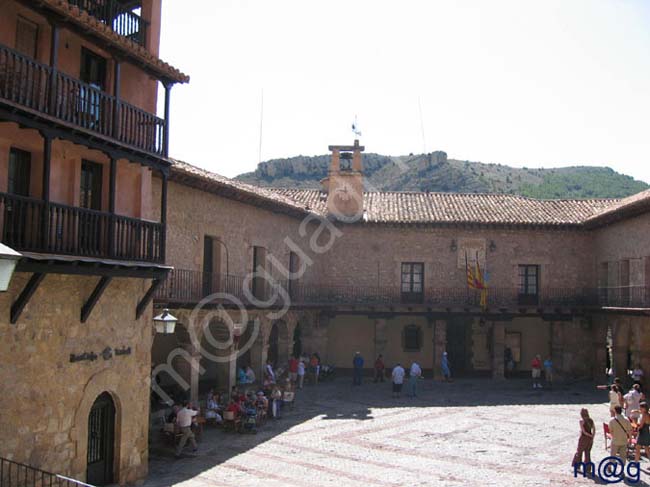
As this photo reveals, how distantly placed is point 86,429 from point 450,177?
6470cm

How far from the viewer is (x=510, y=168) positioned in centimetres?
8181

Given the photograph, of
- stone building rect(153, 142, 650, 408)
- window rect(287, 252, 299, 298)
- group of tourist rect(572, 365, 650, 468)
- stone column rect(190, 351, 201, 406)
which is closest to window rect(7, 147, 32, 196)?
stone column rect(190, 351, 201, 406)

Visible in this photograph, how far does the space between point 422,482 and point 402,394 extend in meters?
11.7

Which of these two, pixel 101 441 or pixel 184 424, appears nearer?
pixel 101 441

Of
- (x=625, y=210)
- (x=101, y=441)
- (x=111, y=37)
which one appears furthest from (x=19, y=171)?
(x=625, y=210)

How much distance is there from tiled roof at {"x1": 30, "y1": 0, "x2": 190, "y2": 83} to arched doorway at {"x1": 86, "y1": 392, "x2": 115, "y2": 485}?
6.20m

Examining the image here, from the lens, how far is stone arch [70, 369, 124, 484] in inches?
449

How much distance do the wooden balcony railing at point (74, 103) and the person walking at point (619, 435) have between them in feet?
34.3

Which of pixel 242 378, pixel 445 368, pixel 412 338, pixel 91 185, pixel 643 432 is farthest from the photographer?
pixel 412 338

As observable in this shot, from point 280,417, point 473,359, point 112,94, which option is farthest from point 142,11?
point 473,359

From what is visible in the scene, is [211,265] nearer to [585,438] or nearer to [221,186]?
[221,186]

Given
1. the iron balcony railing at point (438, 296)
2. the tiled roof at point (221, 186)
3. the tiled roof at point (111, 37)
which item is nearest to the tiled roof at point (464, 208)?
the iron balcony railing at point (438, 296)

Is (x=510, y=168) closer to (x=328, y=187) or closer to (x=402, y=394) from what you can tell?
(x=328, y=187)

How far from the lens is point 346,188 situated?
31.4 m
